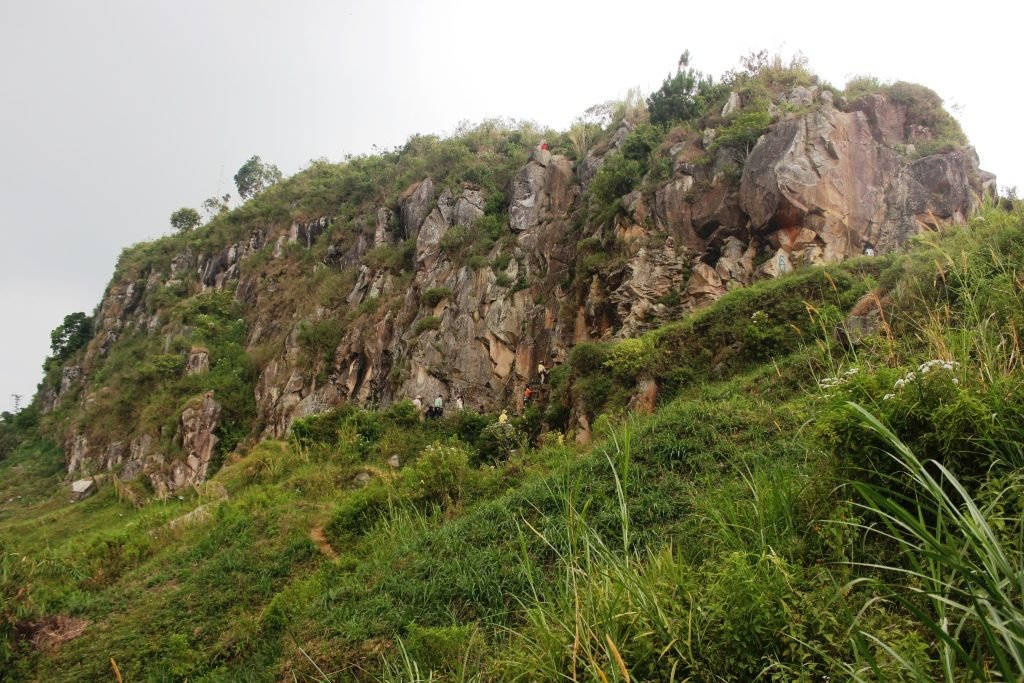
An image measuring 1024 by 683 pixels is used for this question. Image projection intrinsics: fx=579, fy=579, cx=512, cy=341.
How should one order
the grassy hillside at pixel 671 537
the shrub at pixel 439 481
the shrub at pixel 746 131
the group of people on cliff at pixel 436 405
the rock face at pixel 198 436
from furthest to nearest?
1. the rock face at pixel 198 436
2. the group of people on cliff at pixel 436 405
3. the shrub at pixel 746 131
4. the shrub at pixel 439 481
5. the grassy hillside at pixel 671 537

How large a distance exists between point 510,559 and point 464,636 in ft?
4.65

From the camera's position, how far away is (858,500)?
10.4 feet

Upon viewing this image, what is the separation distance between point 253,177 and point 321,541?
4434 cm

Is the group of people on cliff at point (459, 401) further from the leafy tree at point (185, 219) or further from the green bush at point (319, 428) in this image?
the leafy tree at point (185, 219)

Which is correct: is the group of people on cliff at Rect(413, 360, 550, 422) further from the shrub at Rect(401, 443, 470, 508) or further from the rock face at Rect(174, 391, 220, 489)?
the rock face at Rect(174, 391, 220, 489)

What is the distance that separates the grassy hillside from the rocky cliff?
232 centimetres

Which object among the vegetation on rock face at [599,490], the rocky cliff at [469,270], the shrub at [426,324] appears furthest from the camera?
the shrub at [426,324]

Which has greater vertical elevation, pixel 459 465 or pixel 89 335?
pixel 89 335

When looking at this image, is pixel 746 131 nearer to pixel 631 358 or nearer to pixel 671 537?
pixel 631 358

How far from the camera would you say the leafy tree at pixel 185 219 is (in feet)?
138

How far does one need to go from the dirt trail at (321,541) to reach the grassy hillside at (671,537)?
13 centimetres

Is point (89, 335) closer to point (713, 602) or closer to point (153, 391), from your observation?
point (153, 391)

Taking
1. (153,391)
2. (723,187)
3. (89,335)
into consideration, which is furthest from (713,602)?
(89,335)

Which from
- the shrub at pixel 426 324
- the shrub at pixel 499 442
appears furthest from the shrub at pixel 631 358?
the shrub at pixel 426 324
